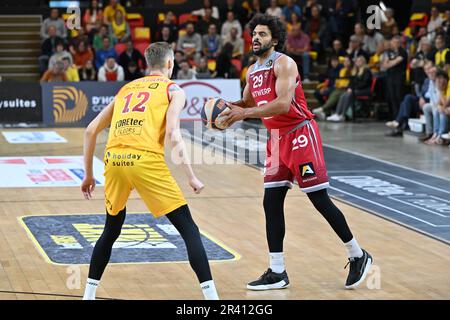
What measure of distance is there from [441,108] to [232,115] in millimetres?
11064

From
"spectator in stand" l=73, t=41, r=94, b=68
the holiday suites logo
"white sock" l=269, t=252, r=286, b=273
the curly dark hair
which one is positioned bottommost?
the holiday suites logo

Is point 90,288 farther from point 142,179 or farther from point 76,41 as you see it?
point 76,41

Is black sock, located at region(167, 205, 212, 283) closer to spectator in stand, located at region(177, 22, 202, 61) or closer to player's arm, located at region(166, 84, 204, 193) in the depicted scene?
player's arm, located at region(166, 84, 204, 193)

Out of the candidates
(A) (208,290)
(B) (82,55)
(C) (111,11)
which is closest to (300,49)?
(C) (111,11)

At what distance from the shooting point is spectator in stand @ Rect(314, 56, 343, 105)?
2386 cm

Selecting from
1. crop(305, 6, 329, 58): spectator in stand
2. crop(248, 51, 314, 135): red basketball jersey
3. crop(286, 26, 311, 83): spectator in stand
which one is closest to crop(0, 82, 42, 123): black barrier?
crop(286, 26, 311, 83): spectator in stand

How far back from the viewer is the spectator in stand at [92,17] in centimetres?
2608

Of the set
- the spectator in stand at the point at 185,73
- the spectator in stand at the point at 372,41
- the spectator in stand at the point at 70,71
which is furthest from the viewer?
the spectator in stand at the point at 372,41

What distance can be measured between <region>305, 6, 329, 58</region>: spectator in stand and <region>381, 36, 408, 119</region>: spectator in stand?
16.0 feet

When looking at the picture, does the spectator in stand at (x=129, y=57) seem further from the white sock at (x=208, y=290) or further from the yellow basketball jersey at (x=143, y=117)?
the white sock at (x=208, y=290)

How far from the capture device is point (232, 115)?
25.1ft

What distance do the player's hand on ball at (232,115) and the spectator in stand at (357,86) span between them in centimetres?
1553

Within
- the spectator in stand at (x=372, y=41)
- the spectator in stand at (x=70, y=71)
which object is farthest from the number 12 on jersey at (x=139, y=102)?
the spectator in stand at (x=372, y=41)
